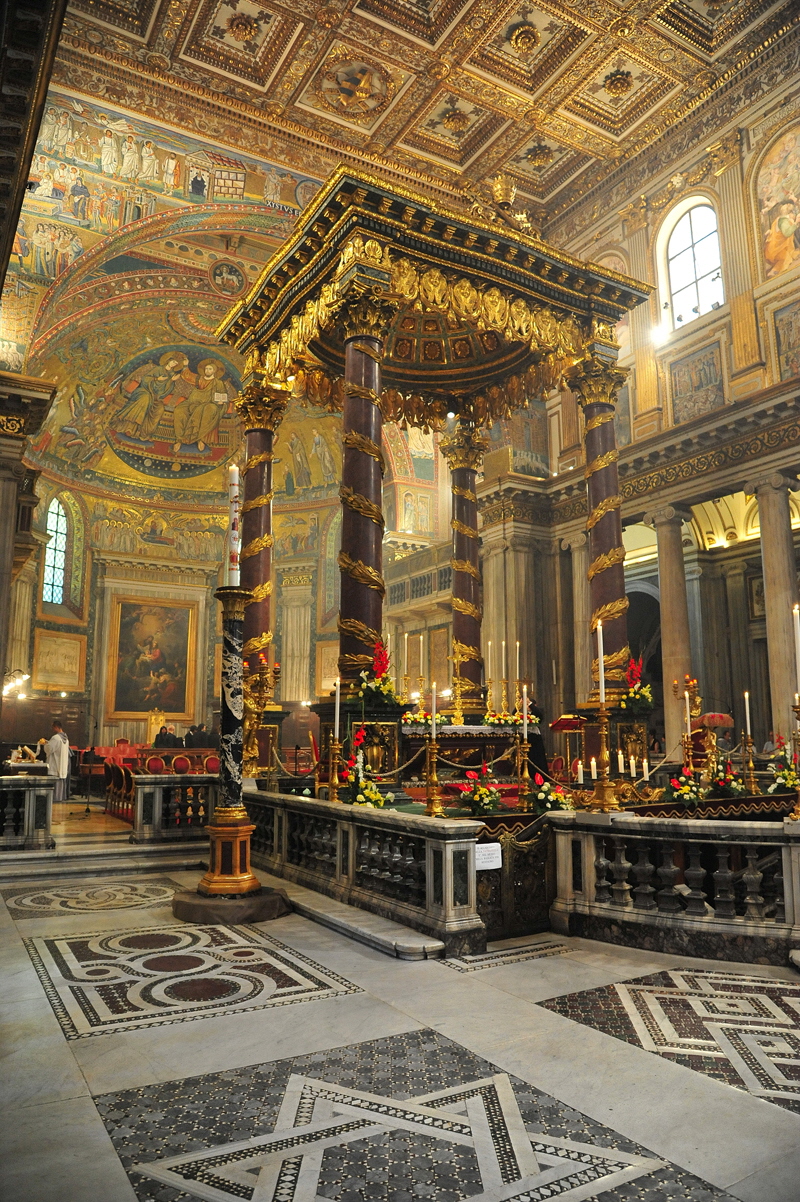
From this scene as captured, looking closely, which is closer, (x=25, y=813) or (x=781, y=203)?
(x=25, y=813)

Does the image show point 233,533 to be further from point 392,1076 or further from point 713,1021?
point 713,1021

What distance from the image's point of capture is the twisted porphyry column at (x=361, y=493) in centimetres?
919

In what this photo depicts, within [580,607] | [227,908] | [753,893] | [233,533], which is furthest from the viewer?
[580,607]

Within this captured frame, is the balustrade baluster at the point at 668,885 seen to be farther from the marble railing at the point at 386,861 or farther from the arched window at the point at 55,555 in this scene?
the arched window at the point at 55,555

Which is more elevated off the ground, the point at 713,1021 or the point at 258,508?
the point at 258,508

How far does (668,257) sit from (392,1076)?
17.6m

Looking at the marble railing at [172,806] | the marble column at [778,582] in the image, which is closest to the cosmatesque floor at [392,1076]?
the marble railing at [172,806]

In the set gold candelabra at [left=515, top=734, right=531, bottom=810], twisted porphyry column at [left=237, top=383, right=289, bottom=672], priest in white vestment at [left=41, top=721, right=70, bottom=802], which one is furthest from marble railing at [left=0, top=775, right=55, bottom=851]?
priest in white vestment at [left=41, top=721, right=70, bottom=802]

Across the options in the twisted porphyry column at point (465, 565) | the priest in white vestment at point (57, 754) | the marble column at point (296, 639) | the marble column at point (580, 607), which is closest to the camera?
the twisted porphyry column at point (465, 565)

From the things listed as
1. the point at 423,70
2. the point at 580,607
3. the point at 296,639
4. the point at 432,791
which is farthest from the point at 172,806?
the point at 296,639

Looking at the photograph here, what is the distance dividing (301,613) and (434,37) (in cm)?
1637

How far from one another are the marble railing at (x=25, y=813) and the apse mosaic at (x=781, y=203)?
47.6ft

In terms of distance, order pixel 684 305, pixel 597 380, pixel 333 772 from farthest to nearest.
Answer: pixel 684 305, pixel 597 380, pixel 333 772

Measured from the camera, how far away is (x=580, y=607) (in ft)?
59.8
